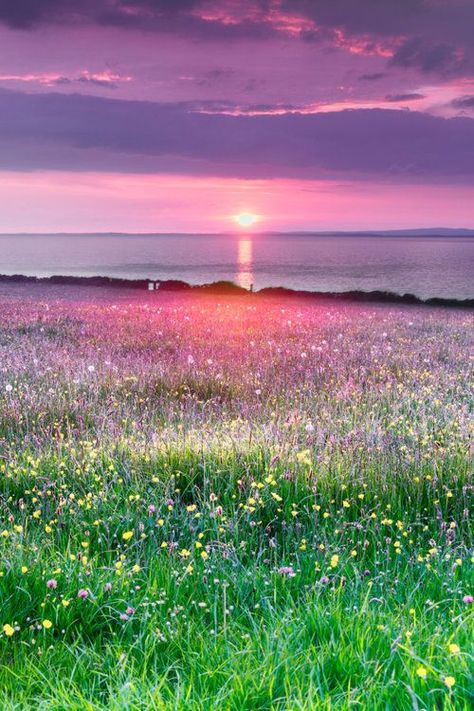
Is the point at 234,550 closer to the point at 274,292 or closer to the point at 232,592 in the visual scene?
the point at 232,592

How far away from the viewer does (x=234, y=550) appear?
3.77 metres

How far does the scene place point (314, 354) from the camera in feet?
A: 38.0

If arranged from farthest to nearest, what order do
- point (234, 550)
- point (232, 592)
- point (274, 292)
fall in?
point (274, 292) → point (234, 550) → point (232, 592)

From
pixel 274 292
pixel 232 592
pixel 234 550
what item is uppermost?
pixel 274 292

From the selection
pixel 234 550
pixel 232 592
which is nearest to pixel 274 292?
pixel 234 550

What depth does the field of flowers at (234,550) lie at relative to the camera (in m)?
2.62

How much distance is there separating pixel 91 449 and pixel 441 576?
11.2 feet

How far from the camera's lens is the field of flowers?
262cm

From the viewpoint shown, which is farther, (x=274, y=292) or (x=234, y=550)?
(x=274, y=292)

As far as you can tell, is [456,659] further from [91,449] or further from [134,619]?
[91,449]

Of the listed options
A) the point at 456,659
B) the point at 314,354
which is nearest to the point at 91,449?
the point at 456,659

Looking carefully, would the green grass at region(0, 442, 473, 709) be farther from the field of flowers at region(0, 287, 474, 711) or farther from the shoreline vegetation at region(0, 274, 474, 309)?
the shoreline vegetation at region(0, 274, 474, 309)

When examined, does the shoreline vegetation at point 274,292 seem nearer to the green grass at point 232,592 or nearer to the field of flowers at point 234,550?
the field of flowers at point 234,550

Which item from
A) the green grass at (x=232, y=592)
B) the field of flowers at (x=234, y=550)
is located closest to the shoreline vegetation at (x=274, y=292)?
the field of flowers at (x=234, y=550)
